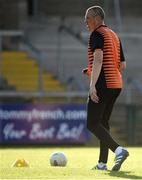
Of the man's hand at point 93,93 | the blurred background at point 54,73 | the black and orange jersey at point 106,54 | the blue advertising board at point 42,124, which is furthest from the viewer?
the blurred background at point 54,73

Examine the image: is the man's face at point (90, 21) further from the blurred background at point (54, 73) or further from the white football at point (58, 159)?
the blurred background at point (54, 73)

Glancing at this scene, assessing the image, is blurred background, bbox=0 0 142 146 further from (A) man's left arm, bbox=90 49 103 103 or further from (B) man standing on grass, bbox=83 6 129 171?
(A) man's left arm, bbox=90 49 103 103

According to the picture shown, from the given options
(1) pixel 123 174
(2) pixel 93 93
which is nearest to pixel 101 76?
(2) pixel 93 93

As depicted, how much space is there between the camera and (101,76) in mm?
10898

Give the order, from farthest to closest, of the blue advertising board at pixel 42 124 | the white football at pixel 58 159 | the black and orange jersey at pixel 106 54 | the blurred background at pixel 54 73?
the blurred background at pixel 54 73 < the blue advertising board at pixel 42 124 < the white football at pixel 58 159 < the black and orange jersey at pixel 106 54

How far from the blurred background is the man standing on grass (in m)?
12.0

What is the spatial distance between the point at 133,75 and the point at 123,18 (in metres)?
4.15

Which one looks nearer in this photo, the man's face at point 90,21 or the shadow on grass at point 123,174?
the shadow on grass at point 123,174

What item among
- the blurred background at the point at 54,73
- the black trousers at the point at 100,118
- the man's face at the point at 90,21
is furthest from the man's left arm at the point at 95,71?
the blurred background at the point at 54,73

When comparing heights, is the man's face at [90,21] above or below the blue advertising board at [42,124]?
above

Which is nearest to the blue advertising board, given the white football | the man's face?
Answer: the white football

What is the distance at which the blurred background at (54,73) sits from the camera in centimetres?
2316

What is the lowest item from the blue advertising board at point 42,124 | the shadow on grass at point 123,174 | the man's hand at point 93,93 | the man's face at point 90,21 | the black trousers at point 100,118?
the blue advertising board at point 42,124

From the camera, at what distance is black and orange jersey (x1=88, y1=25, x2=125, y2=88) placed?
10789mm
